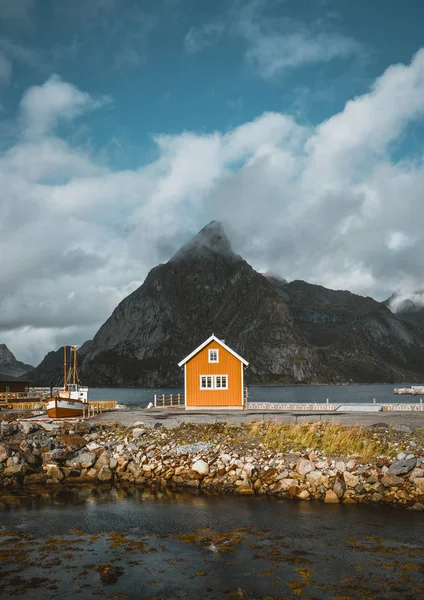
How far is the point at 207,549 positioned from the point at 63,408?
3274 cm

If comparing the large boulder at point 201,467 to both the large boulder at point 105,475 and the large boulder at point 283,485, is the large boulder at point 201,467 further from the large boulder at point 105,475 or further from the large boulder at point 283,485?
the large boulder at point 105,475

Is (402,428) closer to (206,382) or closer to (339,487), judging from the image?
(339,487)

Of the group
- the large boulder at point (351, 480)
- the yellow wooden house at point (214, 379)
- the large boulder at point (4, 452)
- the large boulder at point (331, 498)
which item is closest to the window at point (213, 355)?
the yellow wooden house at point (214, 379)

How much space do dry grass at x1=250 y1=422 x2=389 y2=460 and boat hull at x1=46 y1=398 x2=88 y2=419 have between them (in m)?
21.2

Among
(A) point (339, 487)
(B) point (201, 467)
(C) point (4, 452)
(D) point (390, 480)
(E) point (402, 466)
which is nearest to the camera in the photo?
(A) point (339, 487)

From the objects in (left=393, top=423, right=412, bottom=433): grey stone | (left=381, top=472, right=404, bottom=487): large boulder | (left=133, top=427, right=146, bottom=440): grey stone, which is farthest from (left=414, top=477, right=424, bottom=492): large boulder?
(left=133, top=427, right=146, bottom=440): grey stone

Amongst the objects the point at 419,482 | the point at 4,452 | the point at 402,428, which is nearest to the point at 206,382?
the point at 402,428

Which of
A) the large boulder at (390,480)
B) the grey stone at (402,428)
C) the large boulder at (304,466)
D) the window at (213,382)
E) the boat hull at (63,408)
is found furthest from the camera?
the window at (213,382)

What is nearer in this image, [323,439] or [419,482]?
[419,482]

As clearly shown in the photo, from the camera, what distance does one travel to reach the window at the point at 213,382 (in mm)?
52094

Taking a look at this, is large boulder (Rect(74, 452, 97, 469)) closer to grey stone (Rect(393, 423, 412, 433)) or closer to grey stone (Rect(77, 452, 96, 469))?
grey stone (Rect(77, 452, 96, 469))

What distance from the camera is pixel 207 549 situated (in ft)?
52.2

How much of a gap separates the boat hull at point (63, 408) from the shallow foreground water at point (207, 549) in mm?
22576

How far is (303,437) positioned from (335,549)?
41.7ft
